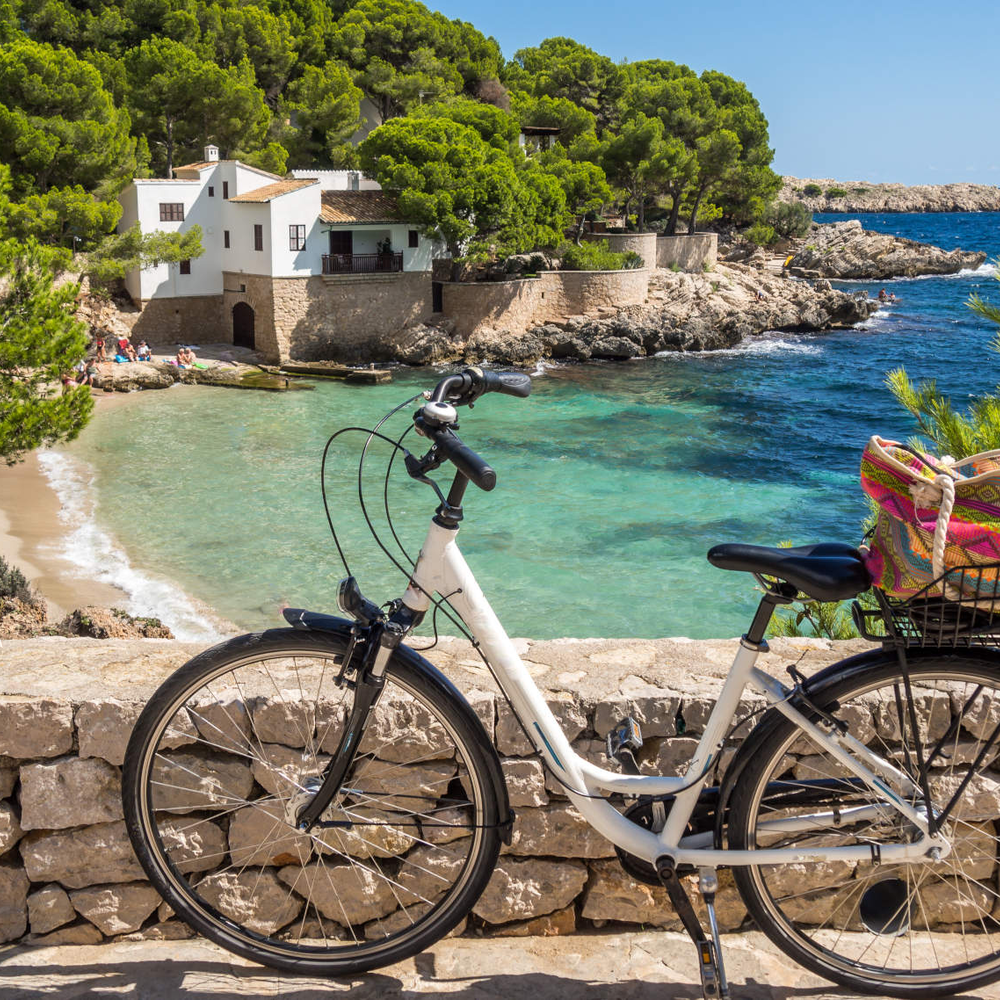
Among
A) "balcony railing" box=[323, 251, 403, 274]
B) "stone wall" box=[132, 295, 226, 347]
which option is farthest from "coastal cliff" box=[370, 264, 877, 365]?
"stone wall" box=[132, 295, 226, 347]

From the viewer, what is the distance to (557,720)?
261 cm

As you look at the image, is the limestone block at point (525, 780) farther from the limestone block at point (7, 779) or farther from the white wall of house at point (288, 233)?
the white wall of house at point (288, 233)

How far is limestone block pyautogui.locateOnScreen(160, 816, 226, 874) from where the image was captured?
263 cm

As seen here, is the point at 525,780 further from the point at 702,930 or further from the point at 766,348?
the point at 766,348

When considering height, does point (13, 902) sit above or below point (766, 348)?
below

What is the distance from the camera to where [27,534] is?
59.9 ft

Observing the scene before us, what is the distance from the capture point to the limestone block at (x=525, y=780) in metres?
2.64

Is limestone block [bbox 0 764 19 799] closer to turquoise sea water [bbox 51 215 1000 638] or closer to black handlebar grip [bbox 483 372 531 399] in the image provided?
black handlebar grip [bbox 483 372 531 399]

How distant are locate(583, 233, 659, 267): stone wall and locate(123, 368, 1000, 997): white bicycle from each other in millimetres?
44899

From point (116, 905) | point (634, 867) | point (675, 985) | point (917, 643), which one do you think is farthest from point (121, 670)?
point (917, 643)

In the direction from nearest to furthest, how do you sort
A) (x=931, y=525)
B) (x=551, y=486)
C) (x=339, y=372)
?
(x=931, y=525) → (x=551, y=486) → (x=339, y=372)

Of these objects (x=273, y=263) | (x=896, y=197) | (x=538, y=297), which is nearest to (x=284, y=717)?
(x=273, y=263)

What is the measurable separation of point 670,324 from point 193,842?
135 ft

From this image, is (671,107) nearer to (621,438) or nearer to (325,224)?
(325,224)
